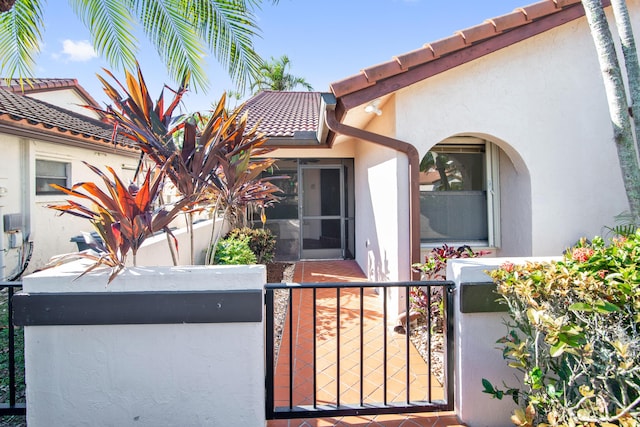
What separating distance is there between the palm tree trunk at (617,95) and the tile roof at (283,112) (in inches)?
211

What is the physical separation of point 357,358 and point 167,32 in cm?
564

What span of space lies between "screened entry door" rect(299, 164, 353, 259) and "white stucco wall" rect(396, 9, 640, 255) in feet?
17.8

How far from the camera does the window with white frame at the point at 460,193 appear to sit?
6.60m

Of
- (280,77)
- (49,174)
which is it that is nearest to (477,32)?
(49,174)

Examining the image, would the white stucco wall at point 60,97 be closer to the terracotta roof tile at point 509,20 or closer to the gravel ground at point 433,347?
the terracotta roof tile at point 509,20

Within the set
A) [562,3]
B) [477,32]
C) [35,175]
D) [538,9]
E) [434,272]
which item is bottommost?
[434,272]

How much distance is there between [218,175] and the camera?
429 cm

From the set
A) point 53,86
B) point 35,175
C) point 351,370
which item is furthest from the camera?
point 53,86

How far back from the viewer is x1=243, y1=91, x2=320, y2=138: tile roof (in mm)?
9070

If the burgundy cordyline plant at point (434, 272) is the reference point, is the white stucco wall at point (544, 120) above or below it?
above

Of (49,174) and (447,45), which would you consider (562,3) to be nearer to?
(447,45)

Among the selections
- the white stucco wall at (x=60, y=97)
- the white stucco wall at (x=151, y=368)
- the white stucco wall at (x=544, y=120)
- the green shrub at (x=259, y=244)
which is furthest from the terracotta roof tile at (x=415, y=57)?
the white stucco wall at (x=60, y=97)

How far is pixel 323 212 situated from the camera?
1082cm

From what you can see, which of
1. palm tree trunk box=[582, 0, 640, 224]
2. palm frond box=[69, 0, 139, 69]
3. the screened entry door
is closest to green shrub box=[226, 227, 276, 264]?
the screened entry door
